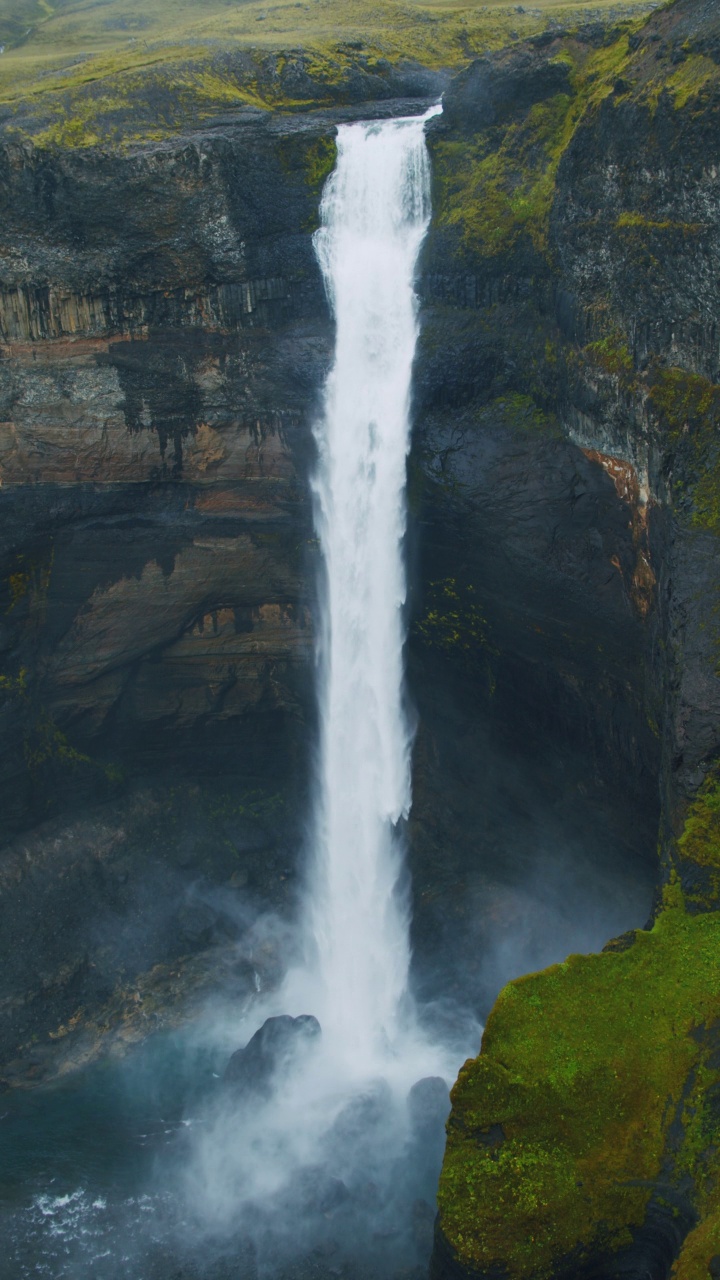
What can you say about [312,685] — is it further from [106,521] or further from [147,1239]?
[147,1239]

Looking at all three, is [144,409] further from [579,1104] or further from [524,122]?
[579,1104]

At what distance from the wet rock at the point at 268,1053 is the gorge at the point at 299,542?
1577 mm

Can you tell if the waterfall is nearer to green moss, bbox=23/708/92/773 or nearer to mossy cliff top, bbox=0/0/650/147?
mossy cliff top, bbox=0/0/650/147

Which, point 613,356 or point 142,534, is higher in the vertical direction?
point 613,356

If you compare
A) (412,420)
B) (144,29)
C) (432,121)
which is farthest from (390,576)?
(144,29)

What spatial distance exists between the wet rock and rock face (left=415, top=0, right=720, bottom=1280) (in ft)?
31.2

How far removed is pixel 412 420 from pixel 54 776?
14338mm

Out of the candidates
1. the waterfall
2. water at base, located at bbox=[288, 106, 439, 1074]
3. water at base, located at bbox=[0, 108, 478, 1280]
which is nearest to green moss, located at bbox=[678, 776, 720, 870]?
water at base, located at bbox=[0, 108, 478, 1280]

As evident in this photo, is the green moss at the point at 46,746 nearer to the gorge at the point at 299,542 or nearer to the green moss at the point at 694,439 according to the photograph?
the gorge at the point at 299,542

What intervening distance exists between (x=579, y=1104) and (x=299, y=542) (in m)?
17.8

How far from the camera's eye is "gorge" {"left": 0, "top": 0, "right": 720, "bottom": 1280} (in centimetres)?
2312

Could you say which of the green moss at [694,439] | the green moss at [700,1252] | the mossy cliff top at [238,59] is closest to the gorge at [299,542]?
the green moss at [694,439]

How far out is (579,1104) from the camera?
56.7 feet

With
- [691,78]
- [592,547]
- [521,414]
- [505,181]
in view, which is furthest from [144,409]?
[691,78]
